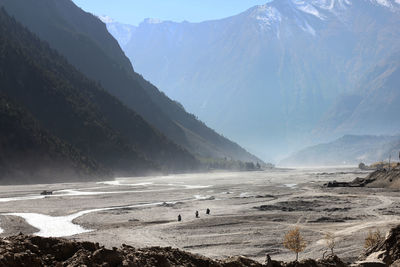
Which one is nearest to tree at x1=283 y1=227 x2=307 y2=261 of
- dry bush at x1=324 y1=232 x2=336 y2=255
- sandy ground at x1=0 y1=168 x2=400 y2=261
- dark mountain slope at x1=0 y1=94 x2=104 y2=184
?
sandy ground at x1=0 y1=168 x2=400 y2=261

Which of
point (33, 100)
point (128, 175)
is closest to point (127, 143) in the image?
point (128, 175)

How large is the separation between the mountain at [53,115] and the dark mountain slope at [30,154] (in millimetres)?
269

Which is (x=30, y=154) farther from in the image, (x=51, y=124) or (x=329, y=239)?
(x=329, y=239)

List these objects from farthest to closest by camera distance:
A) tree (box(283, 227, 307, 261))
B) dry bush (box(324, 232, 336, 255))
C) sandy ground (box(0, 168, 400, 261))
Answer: sandy ground (box(0, 168, 400, 261)) < dry bush (box(324, 232, 336, 255)) < tree (box(283, 227, 307, 261))

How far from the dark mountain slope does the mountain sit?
0.27 meters

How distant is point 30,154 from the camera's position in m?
128

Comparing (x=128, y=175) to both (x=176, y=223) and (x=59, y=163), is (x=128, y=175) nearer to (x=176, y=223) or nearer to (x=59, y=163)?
(x=59, y=163)

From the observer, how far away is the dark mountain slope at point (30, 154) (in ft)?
400

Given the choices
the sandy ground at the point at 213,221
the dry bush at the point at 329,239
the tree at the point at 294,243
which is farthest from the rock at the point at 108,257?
the dry bush at the point at 329,239

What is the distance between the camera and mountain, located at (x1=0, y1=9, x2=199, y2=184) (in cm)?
13450

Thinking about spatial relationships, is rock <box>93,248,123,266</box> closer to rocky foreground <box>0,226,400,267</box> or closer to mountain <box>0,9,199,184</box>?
rocky foreground <box>0,226,400,267</box>

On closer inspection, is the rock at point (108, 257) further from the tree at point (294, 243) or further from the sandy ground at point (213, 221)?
the tree at point (294, 243)

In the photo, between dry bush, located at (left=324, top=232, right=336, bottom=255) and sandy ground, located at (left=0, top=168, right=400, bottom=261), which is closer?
dry bush, located at (left=324, top=232, right=336, bottom=255)

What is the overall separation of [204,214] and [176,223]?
8.01m
